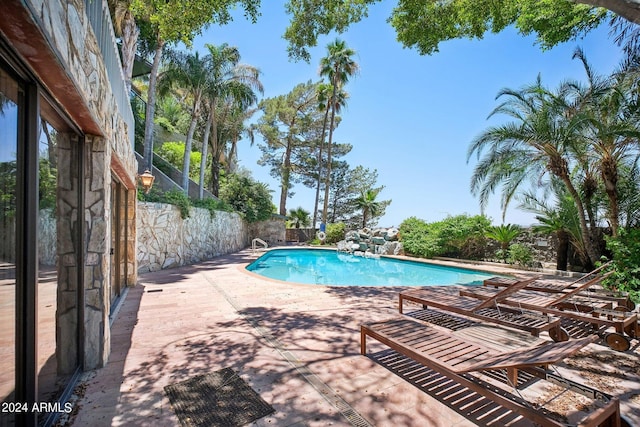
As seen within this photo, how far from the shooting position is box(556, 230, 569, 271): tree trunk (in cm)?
1100

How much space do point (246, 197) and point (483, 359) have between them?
1832 centimetres

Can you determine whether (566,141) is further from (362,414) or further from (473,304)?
(362,414)

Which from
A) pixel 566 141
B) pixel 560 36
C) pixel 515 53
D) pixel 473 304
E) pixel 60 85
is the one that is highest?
pixel 515 53

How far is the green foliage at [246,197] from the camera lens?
19.4 metres

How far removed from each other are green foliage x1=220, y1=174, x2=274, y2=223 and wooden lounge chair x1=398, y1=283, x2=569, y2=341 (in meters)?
15.4

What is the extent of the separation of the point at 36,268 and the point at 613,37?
37.3 feet

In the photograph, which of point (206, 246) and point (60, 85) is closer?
point (60, 85)

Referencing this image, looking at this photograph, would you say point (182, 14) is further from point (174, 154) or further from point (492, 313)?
point (174, 154)

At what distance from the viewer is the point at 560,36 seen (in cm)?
846

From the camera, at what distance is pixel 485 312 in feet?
15.0

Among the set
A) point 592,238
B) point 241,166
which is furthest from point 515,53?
point 241,166

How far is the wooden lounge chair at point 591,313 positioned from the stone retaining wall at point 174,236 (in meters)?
9.16

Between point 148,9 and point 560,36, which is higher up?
point 560,36

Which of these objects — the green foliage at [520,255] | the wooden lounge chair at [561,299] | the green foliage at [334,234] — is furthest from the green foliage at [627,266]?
the green foliage at [334,234]
